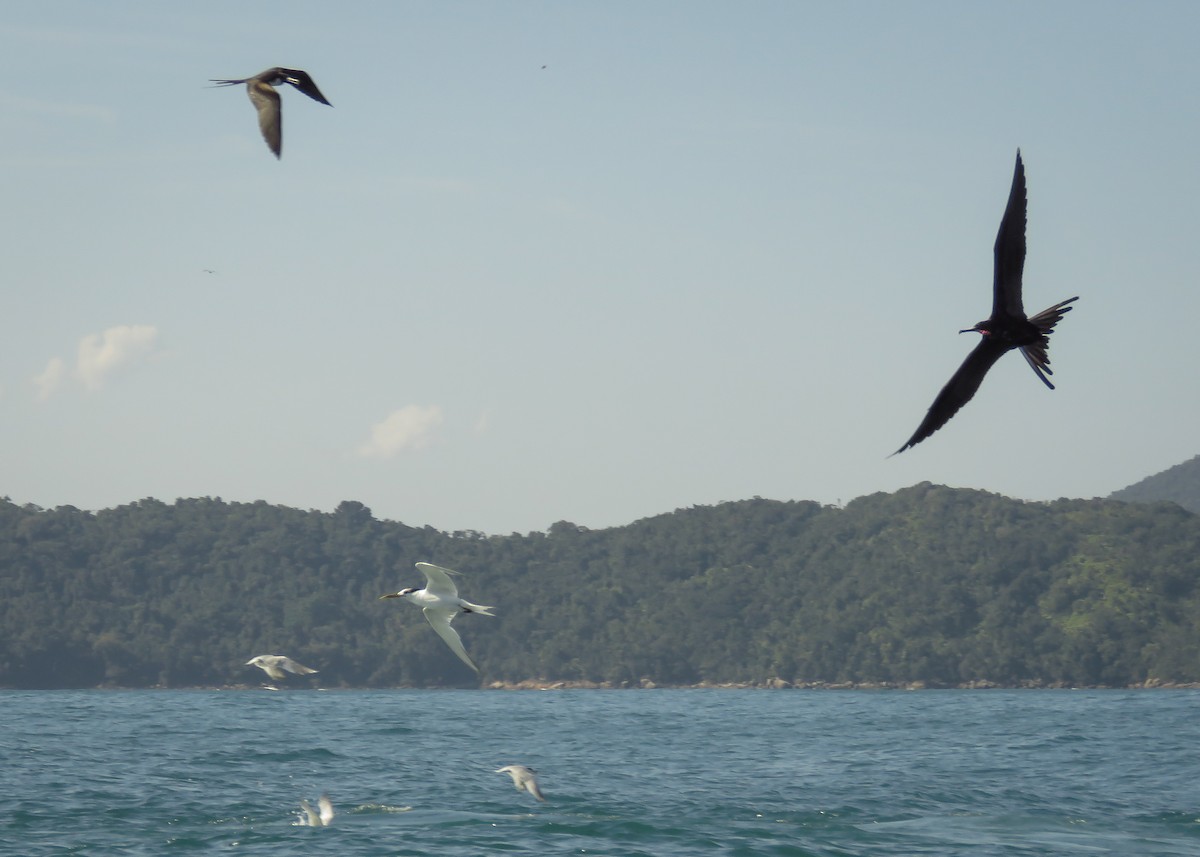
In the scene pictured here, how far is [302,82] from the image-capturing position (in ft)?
48.8

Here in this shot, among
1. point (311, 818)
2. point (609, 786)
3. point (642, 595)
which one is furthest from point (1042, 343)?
point (642, 595)

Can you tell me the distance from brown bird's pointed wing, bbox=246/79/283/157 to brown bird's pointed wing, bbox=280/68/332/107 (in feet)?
1.86

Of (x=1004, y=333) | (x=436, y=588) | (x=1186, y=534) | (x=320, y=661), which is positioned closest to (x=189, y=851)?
(x=436, y=588)

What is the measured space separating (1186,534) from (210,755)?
398 ft

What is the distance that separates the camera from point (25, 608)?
143m

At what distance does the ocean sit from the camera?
28438mm

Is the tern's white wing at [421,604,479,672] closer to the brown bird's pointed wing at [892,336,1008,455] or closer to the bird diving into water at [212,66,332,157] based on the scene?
the bird diving into water at [212,66,332,157]

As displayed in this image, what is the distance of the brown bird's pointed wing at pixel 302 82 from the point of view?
579 inches

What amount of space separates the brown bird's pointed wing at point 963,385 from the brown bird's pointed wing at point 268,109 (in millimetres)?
7054

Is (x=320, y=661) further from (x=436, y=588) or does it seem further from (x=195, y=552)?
(x=436, y=588)

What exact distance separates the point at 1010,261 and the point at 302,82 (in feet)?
22.8

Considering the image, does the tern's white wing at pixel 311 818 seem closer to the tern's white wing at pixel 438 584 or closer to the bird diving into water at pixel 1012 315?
the tern's white wing at pixel 438 584

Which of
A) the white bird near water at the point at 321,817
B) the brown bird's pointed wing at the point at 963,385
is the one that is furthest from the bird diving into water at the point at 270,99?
the white bird near water at the point at 321,817

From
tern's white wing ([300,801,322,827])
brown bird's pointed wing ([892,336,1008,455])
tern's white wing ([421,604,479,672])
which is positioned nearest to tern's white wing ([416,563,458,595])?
tern's white wing ([421,604,479,672])
